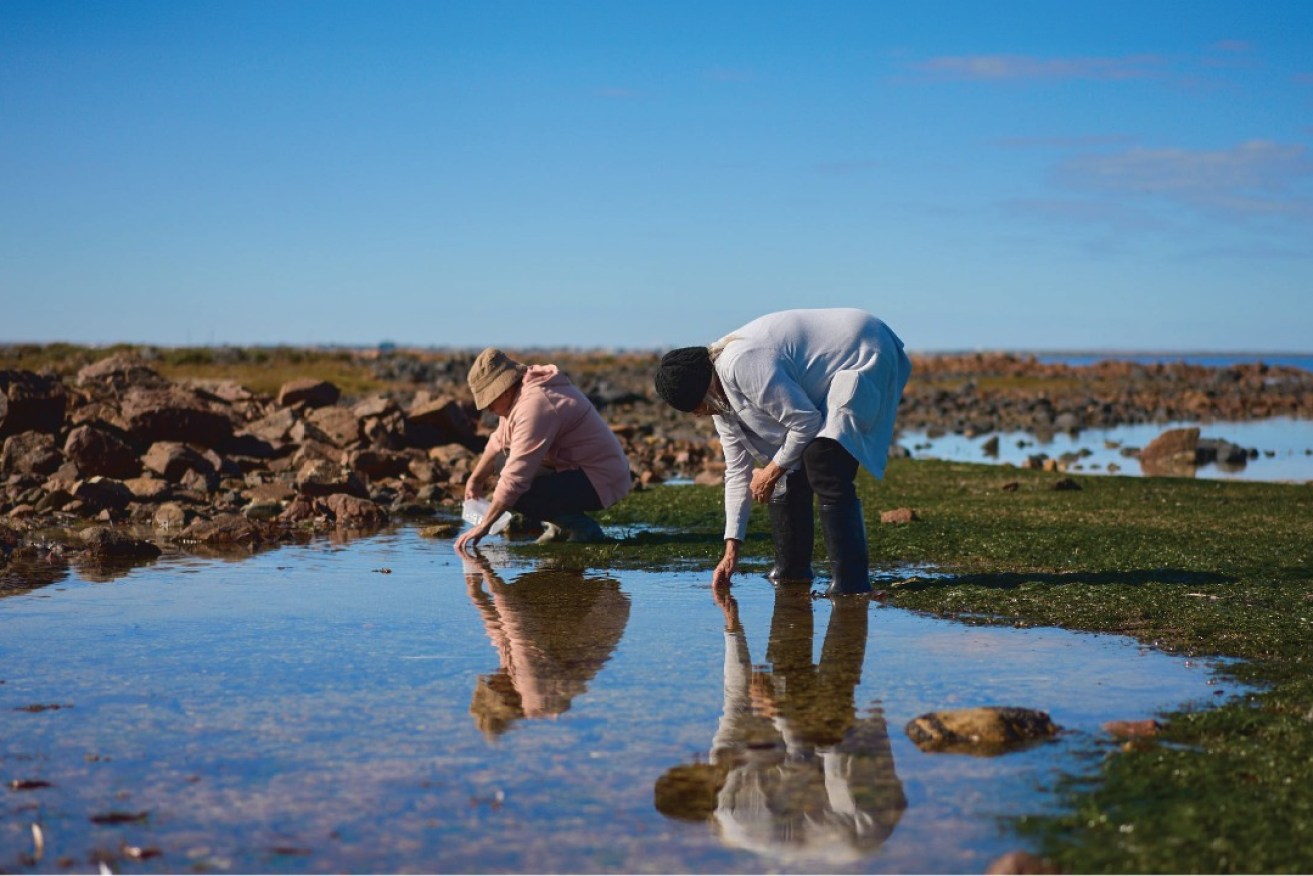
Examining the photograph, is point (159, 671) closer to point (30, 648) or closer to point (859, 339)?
point (30, 648)

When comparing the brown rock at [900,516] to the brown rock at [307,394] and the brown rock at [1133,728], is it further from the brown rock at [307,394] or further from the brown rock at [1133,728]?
the brown rock at [307,394]

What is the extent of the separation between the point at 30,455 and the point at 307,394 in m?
6.04

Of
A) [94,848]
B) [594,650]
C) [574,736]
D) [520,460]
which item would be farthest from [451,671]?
[520,460]

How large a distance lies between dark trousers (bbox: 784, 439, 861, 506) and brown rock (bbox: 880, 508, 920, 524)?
358 cm

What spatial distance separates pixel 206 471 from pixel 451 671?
9334 mm

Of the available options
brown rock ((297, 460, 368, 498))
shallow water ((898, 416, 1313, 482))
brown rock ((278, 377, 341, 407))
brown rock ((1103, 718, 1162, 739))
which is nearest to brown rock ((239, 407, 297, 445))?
brown rock ((278, 377, 341, 407))

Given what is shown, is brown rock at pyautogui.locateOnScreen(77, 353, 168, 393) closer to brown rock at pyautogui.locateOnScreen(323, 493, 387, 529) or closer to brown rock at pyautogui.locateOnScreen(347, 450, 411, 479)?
brown rock at pyautogui.locateOnScreen(347, 450, 411, 479)

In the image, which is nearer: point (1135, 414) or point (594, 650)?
point (594, 650)

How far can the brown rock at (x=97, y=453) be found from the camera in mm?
14391

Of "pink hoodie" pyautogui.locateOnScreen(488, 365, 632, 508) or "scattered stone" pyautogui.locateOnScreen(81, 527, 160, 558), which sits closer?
"pink hoodie" pyautogui.locateOnScreen(488, 365, 632, 508)

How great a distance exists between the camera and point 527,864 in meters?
3.82

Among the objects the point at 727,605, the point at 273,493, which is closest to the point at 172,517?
the point at 273,493

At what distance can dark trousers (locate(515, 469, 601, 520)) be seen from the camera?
10.4m

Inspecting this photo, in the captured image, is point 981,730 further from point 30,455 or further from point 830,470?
point 30,455
